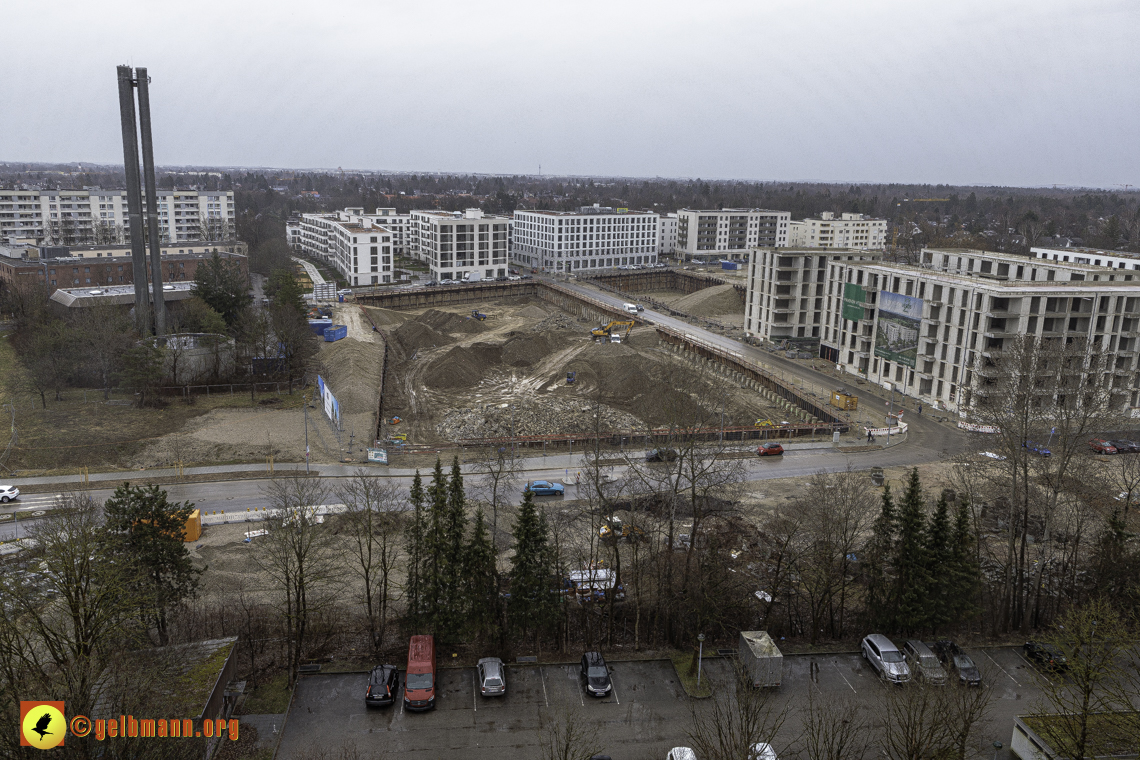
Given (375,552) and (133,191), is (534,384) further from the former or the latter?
(133,191)

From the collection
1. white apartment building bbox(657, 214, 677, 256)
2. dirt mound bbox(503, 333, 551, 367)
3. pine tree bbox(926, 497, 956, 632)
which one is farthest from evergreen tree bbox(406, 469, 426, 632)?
white apartment building bbox(657, 214, 677, 256)

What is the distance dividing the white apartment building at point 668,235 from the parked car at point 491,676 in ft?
448

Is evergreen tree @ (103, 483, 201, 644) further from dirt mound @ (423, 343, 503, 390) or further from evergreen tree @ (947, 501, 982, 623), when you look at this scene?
dirt mound @ (423, 343, 503, 390)

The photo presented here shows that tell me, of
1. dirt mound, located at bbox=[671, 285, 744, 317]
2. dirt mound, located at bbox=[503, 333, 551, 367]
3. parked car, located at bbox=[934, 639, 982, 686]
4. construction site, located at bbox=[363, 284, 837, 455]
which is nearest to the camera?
parked car, located at bbox=[934, 639, 982, 686]

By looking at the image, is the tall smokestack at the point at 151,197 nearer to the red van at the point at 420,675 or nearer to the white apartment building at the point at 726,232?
the red van at the point at 420,675

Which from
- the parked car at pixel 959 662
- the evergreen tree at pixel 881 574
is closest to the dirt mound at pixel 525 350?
the evergreen tree at pixel 881 574

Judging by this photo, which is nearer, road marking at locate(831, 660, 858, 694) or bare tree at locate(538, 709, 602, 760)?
bare tree at locate(538, 709, 602, 760)

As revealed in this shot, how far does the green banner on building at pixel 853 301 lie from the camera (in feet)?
212

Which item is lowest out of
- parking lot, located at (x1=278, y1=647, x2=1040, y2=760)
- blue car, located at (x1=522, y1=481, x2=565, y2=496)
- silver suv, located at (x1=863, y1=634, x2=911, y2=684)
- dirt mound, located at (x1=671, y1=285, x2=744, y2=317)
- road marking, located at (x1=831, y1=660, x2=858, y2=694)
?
parking lot, located at (x1=278, y1=647, x2=1040, y2=760)

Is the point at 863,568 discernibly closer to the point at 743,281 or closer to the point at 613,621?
the point at 613,621

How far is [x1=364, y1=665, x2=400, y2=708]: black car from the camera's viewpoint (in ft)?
72.8

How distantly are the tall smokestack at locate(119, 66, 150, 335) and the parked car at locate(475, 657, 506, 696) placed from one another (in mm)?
51308

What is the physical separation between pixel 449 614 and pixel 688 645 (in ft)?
26.7

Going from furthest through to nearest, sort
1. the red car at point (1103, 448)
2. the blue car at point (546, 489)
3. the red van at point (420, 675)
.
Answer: the red car at point (1103, 448) < the blue car at point (546, 489) < the red van at point (420, 675)
